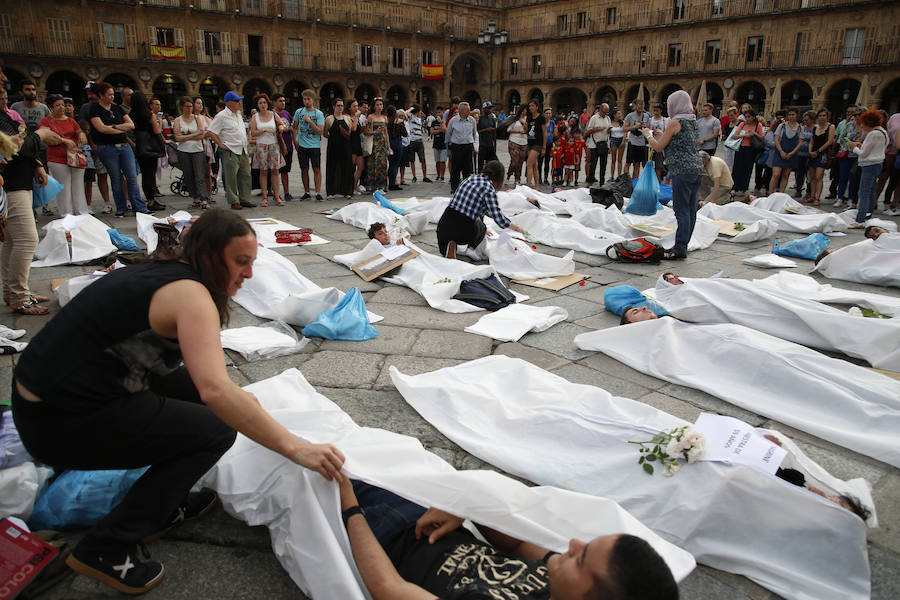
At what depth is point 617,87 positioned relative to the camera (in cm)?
2964

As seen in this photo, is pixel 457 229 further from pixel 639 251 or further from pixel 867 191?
pixel 867 191

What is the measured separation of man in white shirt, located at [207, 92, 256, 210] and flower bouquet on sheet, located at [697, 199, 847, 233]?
570 centimetres

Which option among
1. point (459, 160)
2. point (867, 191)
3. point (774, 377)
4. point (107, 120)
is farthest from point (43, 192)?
point (867, 191)

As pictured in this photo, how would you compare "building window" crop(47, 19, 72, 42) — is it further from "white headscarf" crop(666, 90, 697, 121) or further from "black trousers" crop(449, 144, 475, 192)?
"white headscarf" crop(666, 90, 697, 121)

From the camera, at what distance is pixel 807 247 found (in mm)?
5445

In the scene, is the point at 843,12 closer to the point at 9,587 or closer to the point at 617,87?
the point at 617,87

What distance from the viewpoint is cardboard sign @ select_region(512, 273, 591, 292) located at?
4562 mm

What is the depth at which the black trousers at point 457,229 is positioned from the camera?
512cm

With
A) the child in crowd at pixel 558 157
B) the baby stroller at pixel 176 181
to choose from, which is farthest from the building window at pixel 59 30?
the child in crowd at pixel 558 157

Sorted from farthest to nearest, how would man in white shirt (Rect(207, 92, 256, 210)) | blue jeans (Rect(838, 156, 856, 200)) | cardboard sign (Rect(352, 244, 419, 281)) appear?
blue jeans (Rect(838, 156, 856, 200))
man in white shirt (Rect(207, 92, 256, 210))
cardboard sign (Rect(352, 244, 419, 281))

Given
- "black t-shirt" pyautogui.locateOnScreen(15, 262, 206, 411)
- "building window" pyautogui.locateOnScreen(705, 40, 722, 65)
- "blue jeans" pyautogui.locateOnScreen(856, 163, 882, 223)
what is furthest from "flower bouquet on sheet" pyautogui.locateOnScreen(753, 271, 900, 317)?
"building window" pyautogui.locateOnScreen(705, 40, 722, 65)

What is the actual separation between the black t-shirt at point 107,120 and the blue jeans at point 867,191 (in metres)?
8.78

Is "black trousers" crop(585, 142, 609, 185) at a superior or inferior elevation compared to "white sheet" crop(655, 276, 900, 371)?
superior

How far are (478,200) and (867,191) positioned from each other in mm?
5258
